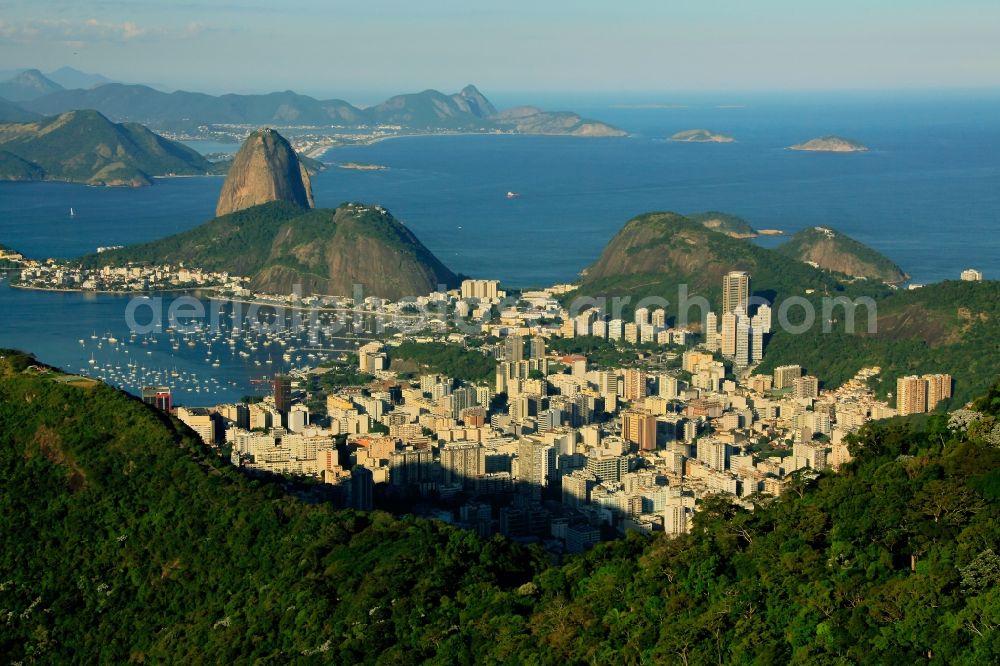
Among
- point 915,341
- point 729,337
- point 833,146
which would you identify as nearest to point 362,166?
point 833,146

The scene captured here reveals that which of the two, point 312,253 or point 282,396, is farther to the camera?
point 312,253

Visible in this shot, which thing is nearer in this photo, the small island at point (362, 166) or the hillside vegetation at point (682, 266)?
the hillside vegetation at point (682, 266)

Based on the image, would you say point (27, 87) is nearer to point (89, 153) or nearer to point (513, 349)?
point (89, 153)

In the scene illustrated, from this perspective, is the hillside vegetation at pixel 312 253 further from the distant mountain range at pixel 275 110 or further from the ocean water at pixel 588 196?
the distant mountain range at pixel 275 110

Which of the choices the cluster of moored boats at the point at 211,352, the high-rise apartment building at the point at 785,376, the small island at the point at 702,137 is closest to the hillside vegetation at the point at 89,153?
the small island at the point at 702,137

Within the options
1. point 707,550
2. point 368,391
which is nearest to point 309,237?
point 368,391

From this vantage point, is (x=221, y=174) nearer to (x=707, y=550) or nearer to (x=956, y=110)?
(x=707, y=550)
